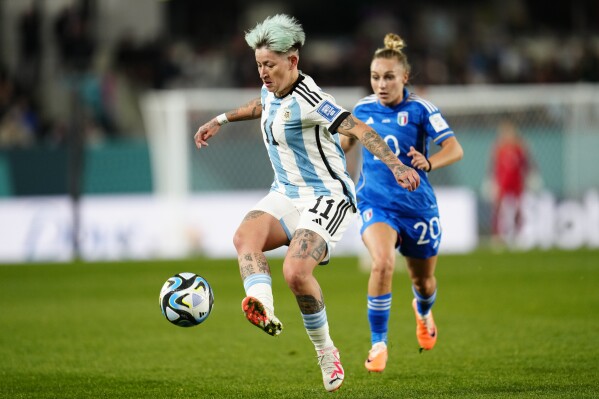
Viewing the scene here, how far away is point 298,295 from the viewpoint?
623cm

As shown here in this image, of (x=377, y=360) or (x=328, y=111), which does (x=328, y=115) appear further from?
(x=377, y=360)

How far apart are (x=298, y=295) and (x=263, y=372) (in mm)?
1271

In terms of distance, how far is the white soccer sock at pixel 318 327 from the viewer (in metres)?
6.27

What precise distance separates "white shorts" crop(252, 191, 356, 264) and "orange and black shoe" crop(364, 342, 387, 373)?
107cm

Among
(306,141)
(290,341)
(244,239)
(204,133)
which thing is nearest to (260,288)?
(244,239)

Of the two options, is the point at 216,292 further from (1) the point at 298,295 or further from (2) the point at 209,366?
(1) the point at 298,295

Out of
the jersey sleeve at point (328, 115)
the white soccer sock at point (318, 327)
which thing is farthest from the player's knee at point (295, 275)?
the jersey sleeve at point (328, 115)

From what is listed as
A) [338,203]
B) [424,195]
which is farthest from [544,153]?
[338,203]

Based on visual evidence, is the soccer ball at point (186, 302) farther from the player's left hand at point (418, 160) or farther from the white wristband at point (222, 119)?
the player's left hand at point (418, 160)

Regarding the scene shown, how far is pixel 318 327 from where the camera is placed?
630 cm

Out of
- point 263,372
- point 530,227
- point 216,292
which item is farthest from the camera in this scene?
point 530,227

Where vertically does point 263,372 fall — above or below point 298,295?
below

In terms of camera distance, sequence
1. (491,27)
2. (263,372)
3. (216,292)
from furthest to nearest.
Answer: (491,27) < (216,292) < (263,372)

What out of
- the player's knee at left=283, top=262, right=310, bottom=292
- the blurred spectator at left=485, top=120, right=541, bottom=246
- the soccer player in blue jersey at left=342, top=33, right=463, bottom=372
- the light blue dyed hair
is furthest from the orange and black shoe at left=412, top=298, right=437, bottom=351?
the blurred spectator at left=485, top=120, right=541, bottom=246
